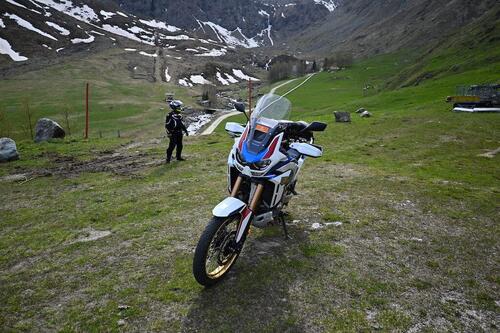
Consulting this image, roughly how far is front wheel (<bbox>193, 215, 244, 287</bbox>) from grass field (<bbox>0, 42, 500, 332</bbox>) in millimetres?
295

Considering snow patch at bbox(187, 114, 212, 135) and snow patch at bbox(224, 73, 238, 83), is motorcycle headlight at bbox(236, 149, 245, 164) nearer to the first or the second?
snow patch at bbox(187, 114, 212, 135)

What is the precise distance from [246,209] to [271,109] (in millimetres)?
2508

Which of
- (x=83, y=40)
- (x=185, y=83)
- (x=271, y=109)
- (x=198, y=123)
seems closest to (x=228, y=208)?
(x=271, y=109)

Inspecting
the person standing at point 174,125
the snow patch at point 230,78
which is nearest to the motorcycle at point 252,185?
the person standing at point 174,125

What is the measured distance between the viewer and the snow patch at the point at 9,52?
136625mm

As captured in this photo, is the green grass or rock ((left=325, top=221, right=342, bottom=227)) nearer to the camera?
rock ((left=325, top=221, right=342, bottom=227))

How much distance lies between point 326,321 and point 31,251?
640 centimetres

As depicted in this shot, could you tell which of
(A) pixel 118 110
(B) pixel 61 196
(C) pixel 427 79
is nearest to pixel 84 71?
(A) pixel 118 110

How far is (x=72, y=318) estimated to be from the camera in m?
5.51

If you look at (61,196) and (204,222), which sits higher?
(204,222)

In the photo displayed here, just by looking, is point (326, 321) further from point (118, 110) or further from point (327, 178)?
point (118, 110)

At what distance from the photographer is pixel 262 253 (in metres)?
7.61

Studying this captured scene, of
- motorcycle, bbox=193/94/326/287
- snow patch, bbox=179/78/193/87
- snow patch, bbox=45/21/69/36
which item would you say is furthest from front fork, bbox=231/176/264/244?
snow patch, bbox=45/21/69/36

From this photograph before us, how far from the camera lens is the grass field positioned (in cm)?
569
